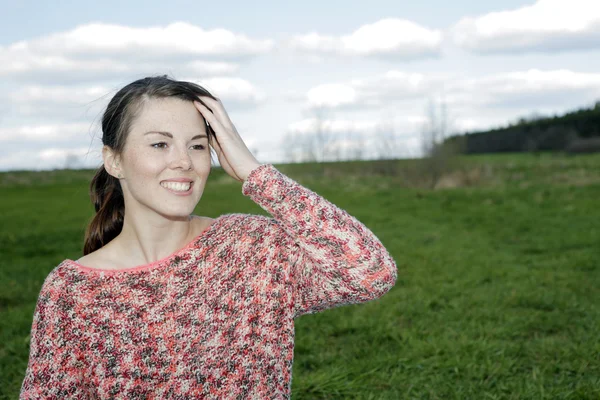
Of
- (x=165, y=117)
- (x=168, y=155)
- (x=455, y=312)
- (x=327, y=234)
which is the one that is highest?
(x=165, y=117)

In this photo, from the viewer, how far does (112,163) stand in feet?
7.41

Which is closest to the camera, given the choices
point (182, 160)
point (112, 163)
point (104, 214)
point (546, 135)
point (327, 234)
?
point (327, 234)

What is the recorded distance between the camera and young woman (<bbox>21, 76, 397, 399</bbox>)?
79.1 inches

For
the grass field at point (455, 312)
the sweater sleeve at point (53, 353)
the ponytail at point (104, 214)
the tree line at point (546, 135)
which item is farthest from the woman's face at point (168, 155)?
the tree line at point (546, 135)

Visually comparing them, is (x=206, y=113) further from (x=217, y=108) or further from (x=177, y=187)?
(x=177, y=187)

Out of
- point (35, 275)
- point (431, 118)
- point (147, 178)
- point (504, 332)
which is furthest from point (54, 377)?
point (431, 118)

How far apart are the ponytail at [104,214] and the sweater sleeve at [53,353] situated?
387mm

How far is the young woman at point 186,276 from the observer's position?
2.01m

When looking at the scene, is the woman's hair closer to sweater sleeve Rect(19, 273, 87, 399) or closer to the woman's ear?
the woman's ear

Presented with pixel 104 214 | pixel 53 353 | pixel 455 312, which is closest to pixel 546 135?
pixel 455 312

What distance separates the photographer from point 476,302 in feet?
20.9

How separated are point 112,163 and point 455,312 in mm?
4456

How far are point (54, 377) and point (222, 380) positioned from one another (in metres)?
0.53

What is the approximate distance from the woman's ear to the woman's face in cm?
9
